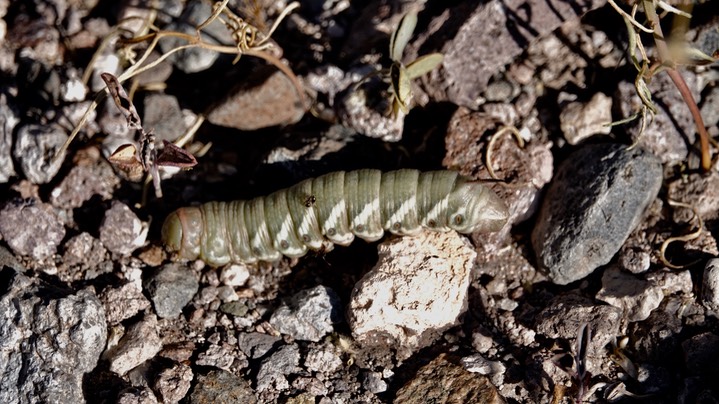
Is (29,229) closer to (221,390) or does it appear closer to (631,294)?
(221,390)

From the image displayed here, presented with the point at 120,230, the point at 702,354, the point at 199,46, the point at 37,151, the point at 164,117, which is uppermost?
the point at 199,46

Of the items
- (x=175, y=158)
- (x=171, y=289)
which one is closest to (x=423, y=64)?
(x=175, y=158)

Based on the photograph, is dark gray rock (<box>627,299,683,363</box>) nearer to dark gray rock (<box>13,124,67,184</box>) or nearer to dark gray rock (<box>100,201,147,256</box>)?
dark gray rock (<box>100,201,147,256</box>)

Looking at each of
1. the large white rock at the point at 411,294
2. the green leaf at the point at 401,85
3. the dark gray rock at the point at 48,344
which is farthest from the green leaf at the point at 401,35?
the dark gray rock at the point at 48,344

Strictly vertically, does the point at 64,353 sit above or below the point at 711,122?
above

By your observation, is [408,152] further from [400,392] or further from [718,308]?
[718,308]

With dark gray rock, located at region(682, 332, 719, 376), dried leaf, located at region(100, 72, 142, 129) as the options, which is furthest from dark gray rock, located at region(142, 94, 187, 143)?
dark gray rock, located at region(682, 332, 719, 376)

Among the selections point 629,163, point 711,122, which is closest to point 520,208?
point 629,163
